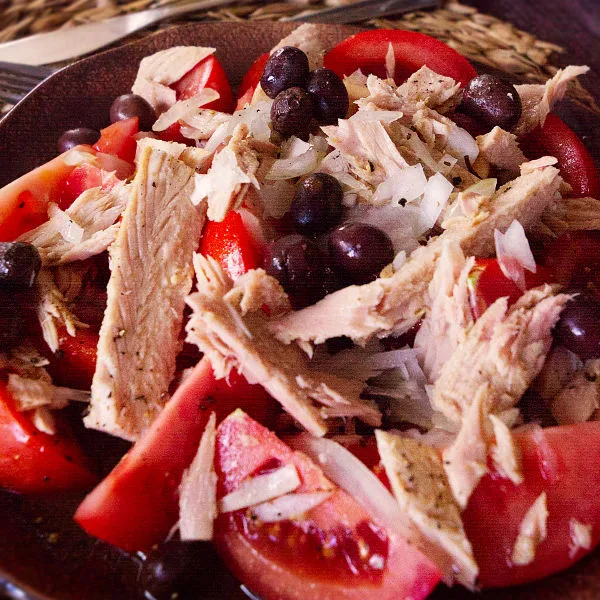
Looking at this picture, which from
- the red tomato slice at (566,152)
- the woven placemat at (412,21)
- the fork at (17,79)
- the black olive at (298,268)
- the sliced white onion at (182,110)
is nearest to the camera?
the black olive at (298,268)

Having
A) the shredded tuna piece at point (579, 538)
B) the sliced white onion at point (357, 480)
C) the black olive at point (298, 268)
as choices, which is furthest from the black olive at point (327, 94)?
the shredded tuna piece at point (579, 538)

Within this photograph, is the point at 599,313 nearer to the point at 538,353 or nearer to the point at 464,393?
the point at 538,353

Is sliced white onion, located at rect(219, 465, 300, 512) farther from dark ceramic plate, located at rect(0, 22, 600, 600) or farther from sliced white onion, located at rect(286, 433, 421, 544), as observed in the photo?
dark ceramic plate, located at rect(0, 22, 600, 600)

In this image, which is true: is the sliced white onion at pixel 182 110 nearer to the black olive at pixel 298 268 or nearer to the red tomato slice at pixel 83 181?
the red tomato slice at pixel 83 181

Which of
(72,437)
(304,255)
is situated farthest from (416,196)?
(72,437)

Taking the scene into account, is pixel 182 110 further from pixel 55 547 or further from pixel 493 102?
pixel 55 547

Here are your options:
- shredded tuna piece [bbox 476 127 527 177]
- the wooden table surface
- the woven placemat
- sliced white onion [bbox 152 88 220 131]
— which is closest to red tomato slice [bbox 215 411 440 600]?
shredded tuna piece [bbox 476 127 527 177]

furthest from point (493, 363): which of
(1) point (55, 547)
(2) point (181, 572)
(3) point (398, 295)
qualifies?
(1) point (55, 547)
